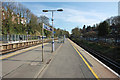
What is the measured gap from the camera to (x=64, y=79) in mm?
4281

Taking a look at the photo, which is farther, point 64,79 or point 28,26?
point 28,26

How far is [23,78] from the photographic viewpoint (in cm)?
429

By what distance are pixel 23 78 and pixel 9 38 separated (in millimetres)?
20508

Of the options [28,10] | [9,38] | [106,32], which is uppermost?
[28,10]

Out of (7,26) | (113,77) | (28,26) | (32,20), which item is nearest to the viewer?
(113,77)

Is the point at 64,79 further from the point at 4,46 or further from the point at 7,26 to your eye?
the point at 7,26

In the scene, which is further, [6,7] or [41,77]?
[6,7]

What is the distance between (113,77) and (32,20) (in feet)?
147

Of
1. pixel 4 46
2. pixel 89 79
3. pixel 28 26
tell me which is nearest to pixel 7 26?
pixel 4 46

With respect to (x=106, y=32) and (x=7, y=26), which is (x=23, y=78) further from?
(x=106, y=32)

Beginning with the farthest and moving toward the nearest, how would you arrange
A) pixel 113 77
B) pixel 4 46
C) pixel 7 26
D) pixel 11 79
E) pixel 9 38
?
pixel 7 26 < pixel 9 38 < pixel 4 46 < pixel 113 77 < pixel 11 79

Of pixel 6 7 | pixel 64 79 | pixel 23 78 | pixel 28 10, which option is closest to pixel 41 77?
pixel 23 78

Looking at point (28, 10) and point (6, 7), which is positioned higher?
point (28, 10)

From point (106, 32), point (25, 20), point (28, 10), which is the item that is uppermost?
point (28, 10)
